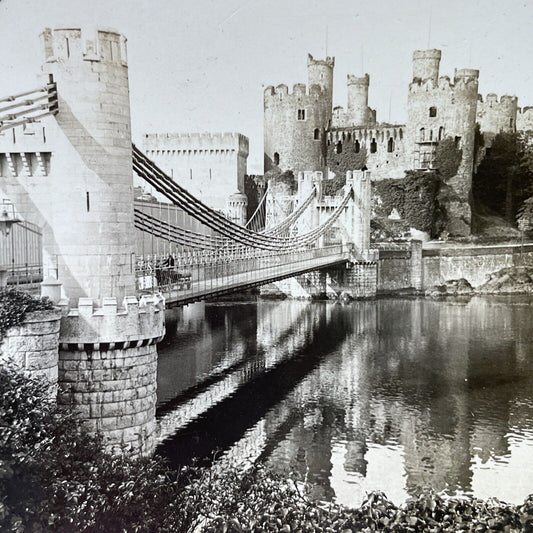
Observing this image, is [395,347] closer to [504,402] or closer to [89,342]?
[504,402]

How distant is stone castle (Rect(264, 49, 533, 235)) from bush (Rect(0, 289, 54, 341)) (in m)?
23.9

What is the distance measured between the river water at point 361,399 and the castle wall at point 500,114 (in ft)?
47.0

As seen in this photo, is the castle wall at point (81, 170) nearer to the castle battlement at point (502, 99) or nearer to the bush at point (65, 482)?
the bush at point (65, 482)

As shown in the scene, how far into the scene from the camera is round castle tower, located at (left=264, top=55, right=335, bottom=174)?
3164 centimetres

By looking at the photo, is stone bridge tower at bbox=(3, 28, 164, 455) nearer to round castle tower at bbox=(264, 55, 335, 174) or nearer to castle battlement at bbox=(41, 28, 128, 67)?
castle battlement at bbox=(41, 28, 128, 67)

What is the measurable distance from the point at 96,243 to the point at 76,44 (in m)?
2.12

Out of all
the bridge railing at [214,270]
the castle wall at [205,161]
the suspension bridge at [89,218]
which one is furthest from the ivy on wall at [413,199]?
the suspension bridge at [89,218]

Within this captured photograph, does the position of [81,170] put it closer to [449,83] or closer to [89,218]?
[89,218]

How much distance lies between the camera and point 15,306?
6418 mm

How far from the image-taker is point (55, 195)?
7.33m

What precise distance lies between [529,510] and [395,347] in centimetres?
1154

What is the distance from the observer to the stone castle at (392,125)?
28469mm

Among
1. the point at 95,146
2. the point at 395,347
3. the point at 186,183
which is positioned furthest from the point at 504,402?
the point at 186,183

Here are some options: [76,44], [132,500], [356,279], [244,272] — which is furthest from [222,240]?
[356,279]
